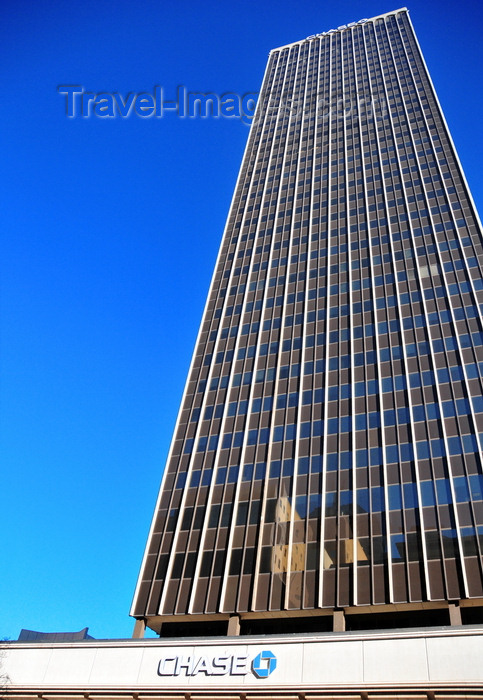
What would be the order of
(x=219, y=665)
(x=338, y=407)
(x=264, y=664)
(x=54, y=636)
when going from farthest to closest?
Result: (x=54, y=636), (x=338, y=407), (x=219, y=665), (x=264, y=664)

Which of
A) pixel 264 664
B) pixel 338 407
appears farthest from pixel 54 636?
pixel 264 664

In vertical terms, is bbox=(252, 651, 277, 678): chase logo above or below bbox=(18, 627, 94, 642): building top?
below

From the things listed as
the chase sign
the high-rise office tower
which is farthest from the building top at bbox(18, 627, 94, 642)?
the chase sign

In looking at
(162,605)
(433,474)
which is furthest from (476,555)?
(162,605)

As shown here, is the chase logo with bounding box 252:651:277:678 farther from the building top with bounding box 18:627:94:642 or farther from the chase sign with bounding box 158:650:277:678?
the building top with bounding box 18:627:94:642

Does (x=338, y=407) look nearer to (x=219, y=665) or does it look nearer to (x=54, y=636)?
(x=219, y=665)

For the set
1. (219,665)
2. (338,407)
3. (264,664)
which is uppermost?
(338,407)

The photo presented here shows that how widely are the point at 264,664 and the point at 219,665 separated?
3.14m

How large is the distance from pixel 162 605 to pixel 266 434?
19.1 metres

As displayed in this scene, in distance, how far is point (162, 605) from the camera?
160ft

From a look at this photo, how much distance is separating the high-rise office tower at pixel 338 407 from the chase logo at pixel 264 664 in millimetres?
10802

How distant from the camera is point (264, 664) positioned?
1341 inches

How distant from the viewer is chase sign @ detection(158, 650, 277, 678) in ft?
112

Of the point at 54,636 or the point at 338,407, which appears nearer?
the point at 338,407
